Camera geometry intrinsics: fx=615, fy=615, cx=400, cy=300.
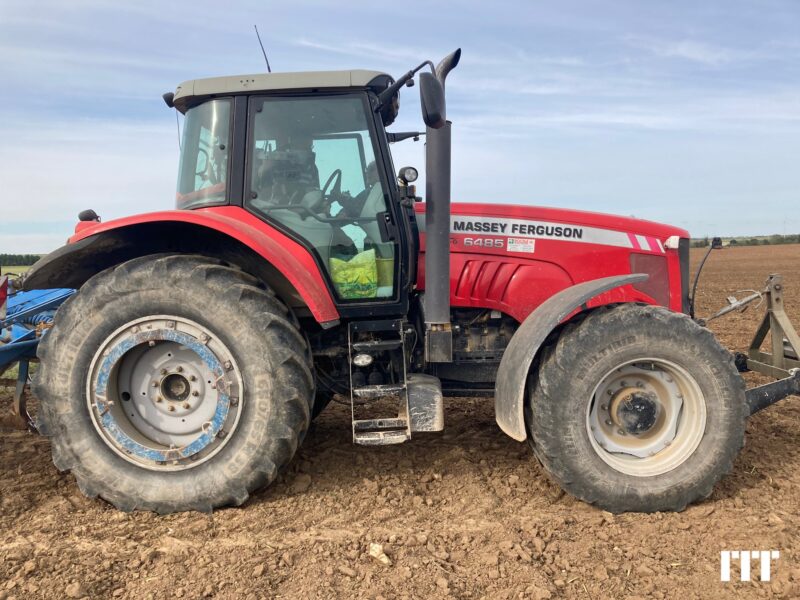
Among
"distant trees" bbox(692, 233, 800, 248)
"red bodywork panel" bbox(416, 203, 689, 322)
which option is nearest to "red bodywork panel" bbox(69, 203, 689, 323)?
"red bodywork panel" bbox(416, 203, 689, 322)

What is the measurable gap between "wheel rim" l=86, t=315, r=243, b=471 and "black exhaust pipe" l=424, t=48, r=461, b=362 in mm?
1079

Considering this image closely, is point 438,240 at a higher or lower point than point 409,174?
lower

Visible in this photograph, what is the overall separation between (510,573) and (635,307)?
1.53m

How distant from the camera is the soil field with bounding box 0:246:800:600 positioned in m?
2.48

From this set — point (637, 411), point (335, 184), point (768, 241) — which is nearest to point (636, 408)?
point (637, 411)

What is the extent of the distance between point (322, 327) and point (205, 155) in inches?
47.3

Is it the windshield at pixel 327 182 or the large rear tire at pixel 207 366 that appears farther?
the windshield at pixel 327 182

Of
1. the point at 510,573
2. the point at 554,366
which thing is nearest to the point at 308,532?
the point at 510,573

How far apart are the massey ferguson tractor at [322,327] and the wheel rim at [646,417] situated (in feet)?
0.04

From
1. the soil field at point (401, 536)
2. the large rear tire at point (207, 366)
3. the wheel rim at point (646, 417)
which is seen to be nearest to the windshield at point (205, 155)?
the large rear tire at point (207, 366)

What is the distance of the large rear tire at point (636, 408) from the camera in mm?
3150

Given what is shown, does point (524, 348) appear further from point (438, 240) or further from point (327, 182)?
point (327, 182)

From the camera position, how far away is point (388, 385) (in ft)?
11.2

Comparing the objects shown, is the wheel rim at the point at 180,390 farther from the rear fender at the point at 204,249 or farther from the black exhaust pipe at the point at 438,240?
the black exhaust pipe at the point at 438,240
